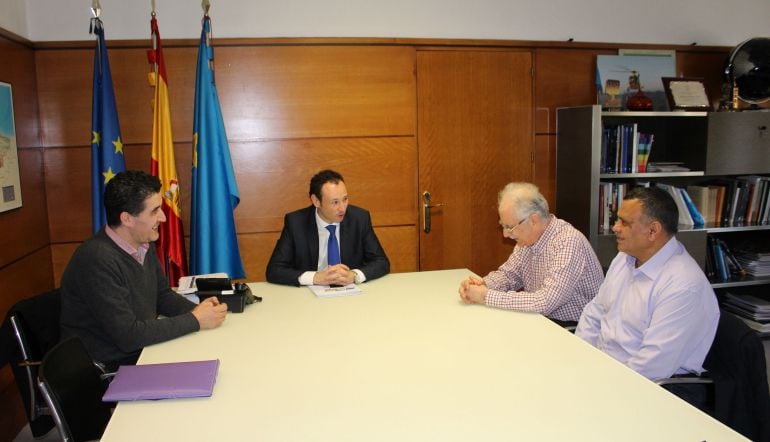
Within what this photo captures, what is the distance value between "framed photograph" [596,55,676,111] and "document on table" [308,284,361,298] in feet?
9.17

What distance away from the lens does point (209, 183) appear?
13.1ft

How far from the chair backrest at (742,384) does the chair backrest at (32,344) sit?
8.61 feet

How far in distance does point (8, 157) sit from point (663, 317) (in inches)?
138

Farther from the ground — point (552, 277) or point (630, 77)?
point (630, 77)

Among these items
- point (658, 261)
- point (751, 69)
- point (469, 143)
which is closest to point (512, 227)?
point (658, 261)

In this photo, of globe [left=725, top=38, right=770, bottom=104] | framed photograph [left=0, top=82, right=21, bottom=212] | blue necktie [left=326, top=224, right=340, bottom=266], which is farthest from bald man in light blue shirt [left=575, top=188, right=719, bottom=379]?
framed photograph [left=0, top=82, right=21, bottom=212]

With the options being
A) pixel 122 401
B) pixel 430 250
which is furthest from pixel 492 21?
pixel 122 401

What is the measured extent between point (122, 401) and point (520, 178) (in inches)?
143

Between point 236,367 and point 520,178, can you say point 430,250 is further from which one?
point 236,367

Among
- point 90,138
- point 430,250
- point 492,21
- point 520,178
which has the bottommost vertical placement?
point 430,250

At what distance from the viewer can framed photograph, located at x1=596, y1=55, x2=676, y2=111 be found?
475cm

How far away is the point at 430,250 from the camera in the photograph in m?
4.69

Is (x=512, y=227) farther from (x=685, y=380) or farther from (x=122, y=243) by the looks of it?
(x=122, y=243)

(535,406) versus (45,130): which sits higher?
(45,130)
